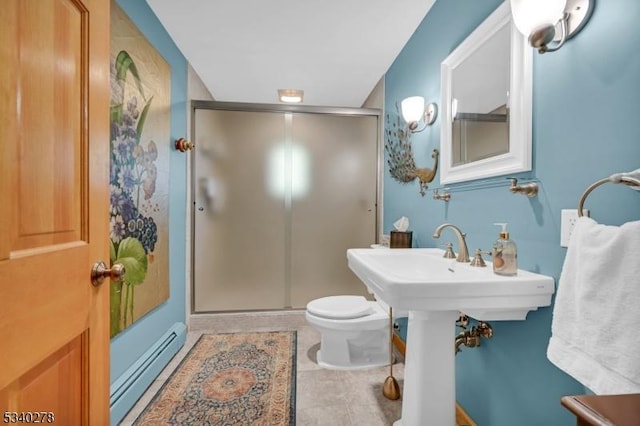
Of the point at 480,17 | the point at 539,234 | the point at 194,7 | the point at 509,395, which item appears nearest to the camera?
the point at 539,234

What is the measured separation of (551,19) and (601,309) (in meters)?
0.82

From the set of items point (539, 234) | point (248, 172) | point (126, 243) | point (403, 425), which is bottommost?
point (403, 425)

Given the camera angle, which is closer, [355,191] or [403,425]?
[403,425]

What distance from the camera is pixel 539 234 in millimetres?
1048

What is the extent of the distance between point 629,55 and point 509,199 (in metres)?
0.55

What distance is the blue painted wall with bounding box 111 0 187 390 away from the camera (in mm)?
1621

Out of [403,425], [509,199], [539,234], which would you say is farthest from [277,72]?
[403,425]

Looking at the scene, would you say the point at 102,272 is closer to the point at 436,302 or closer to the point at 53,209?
the point at 53,209

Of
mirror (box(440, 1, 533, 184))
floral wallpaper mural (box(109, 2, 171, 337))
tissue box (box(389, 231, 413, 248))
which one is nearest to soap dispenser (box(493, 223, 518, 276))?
mirror (box(440, 1, 533, 184))

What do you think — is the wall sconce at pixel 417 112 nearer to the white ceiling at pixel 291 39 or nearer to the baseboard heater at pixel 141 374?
the white ceiling at pixel 291 39

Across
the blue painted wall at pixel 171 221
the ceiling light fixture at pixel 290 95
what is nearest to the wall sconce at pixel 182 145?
the blue painted wall at pixel 171 221

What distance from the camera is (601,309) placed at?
700 mm

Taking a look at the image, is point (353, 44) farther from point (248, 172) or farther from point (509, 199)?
point (509, 199)

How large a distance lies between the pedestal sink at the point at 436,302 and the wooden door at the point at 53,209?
33.7 inches
